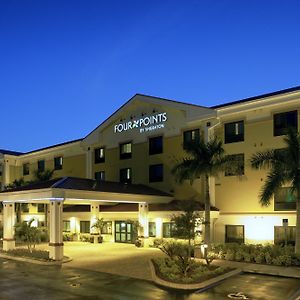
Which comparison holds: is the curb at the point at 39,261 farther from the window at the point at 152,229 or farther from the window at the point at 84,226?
the window at the point at 84,226

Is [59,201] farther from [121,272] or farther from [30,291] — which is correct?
[30,291]

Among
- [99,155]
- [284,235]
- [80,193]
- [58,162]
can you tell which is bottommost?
[284,235]

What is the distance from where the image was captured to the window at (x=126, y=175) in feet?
138

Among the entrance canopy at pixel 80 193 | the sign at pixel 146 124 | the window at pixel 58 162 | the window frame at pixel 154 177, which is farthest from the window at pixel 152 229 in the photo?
the window at pixel 58 162

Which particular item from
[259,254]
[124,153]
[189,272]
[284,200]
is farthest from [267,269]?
[124,153]

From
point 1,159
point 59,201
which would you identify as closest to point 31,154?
point 1,159

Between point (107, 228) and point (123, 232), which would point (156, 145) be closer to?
point (123, 232)

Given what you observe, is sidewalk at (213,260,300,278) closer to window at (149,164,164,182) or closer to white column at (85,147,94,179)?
window at (149,164,164,182)

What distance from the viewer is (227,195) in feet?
109

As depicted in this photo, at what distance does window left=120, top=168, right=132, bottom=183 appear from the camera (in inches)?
1657

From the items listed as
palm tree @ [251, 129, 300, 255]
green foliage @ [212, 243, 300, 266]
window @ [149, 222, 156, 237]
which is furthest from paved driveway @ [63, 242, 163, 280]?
palm tree @ [251, 129, 300, 255]

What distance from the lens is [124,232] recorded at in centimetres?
4044

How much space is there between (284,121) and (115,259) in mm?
15379

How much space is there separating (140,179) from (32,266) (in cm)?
1715
